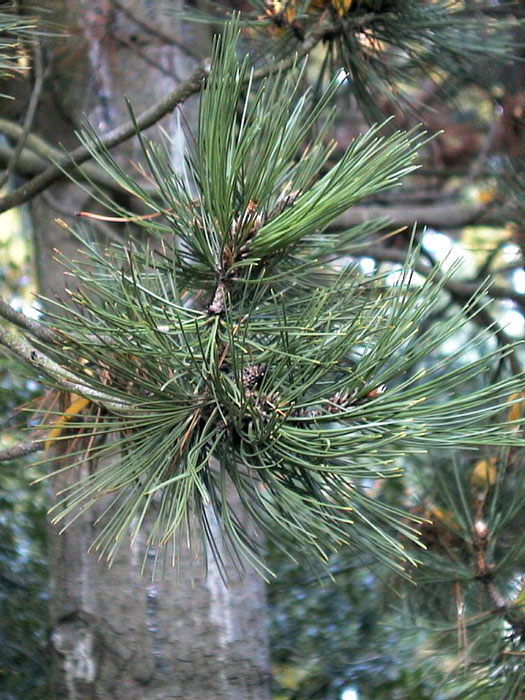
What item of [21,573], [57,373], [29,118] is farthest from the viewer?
[21,573]

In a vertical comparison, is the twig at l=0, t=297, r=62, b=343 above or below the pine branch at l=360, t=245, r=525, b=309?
below

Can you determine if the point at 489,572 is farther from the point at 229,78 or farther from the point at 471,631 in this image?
the point at 229,78

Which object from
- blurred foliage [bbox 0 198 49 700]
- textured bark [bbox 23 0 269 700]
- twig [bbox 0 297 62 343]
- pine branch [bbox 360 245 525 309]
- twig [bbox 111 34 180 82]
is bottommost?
textured bark [bbox 23 0 269 700]

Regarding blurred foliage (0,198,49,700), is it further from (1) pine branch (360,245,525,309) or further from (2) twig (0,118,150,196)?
(1) pine branch (360,245,525,309)

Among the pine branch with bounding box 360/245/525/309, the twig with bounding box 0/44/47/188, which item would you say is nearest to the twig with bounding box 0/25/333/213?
the twig with bounding box 0/44/47/188

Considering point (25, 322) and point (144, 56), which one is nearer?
point (25, 322)

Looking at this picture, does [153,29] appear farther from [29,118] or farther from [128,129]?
[128,129]

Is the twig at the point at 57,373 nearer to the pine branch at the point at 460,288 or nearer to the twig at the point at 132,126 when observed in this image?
the twig at the point at 132,126

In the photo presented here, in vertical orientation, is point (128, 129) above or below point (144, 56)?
below

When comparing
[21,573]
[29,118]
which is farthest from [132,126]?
[21,573]

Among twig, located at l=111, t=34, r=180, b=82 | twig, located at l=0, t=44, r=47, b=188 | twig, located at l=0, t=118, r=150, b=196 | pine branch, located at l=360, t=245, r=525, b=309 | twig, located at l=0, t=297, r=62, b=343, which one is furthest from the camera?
pine branch, located at l=360, t=245, r=525, b=309

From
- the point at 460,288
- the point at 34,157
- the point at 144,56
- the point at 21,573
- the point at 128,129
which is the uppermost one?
the point at 144,56
